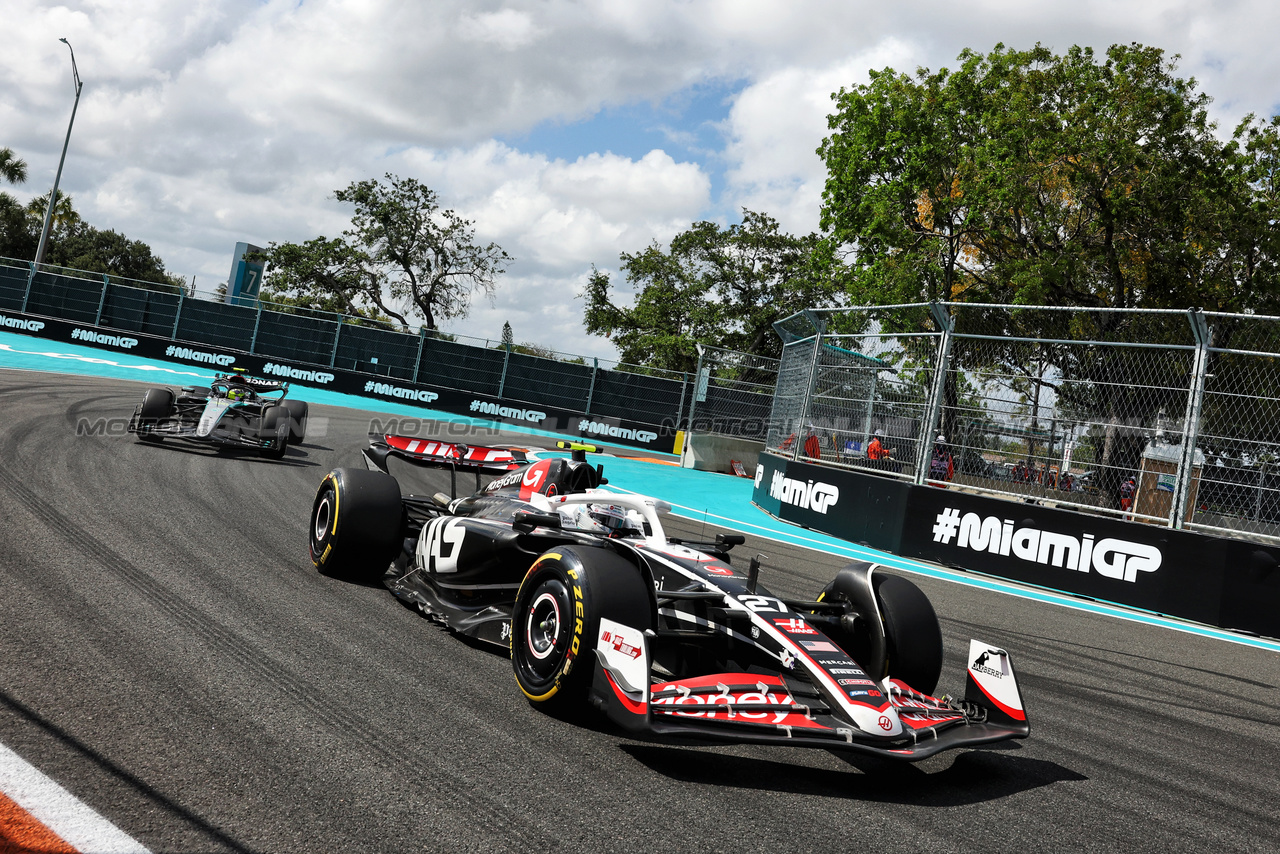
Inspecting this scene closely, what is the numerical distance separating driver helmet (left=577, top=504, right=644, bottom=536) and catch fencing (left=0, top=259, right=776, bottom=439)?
→ 66.7 ft

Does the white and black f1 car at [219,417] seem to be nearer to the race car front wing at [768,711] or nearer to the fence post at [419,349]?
the race car front wing at [768,711]

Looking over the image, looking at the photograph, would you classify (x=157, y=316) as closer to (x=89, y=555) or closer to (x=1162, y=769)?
(x=89, y=555)

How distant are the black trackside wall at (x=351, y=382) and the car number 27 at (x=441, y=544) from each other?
20.1 metres

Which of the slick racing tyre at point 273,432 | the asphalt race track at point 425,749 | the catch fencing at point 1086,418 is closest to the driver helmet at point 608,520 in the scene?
the asphalt race track at point 425,749

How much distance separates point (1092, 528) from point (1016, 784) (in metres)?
6.38

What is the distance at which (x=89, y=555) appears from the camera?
17.2 feet

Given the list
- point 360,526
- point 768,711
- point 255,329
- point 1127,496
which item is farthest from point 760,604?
point 255,329

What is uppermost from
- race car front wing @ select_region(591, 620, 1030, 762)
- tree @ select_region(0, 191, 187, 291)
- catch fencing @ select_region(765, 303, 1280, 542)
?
tree @ select_region(0, 191, 187, 291)

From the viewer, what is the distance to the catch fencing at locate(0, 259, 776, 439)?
26.0 m

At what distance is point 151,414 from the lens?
35.4ft

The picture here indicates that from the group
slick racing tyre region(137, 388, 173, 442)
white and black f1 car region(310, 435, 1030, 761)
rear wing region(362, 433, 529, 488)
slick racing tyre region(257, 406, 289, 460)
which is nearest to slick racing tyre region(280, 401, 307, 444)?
slick racing tyre region(257, 406, 289, 460)

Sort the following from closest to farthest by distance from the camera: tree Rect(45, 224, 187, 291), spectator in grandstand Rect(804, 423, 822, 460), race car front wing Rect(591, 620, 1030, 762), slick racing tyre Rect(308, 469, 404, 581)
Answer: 1. race car front wing Rect(591, 620, 1030, 762)
2. slick racing tyre Rect(308, 469, 404, 581)
3. spectator in grandstand Rect(804, 423, 822, 460)
4. tree Rect(45, 224, 187, 291)

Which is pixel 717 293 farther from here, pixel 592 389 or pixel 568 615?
pixel 568 615

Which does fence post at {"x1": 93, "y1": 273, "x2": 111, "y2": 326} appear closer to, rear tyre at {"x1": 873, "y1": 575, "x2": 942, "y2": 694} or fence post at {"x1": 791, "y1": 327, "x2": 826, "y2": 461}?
fence post at {"x1": 791, "y1": 327, "x2": 826, "y2": 461}
